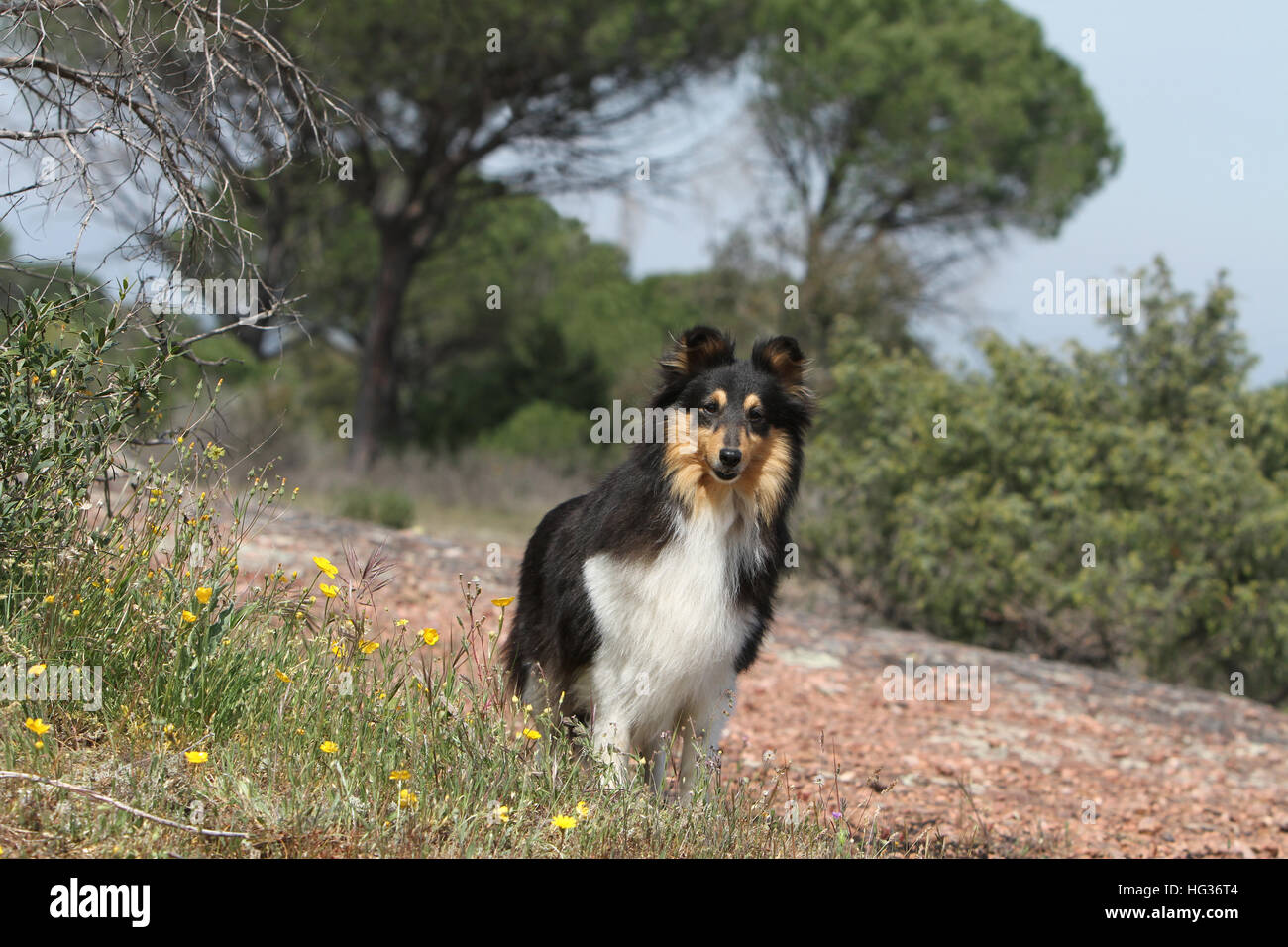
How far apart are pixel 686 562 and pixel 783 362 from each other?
1044 mm

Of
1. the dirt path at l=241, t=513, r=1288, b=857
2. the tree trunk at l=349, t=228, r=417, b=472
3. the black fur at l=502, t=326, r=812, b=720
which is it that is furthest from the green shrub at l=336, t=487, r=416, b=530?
the black fur at l=502, t=326, r=812, b=720

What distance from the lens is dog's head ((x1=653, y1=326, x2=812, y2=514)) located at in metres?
4.95

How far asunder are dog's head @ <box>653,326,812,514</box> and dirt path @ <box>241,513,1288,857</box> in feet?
4.17

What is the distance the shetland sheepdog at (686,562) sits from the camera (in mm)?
4922

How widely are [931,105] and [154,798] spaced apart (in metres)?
24.7

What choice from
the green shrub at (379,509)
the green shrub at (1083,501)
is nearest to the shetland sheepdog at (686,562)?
the green shrub at (1083,501)

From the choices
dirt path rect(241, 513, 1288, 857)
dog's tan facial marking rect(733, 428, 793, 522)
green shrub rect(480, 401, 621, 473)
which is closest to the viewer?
dog's tan facial marking rect(733, 428, 793, 522)

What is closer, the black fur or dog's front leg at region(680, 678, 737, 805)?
dog's front leg at region(680, 678, 737, 805)

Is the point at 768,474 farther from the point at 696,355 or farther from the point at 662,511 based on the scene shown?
the point at 696,355

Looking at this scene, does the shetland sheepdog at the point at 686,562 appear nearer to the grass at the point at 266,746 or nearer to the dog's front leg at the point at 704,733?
the dog's front leg at the point at 704,733

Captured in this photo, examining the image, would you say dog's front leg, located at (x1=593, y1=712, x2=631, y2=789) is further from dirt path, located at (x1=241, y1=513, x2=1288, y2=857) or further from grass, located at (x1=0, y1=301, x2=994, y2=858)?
dirt path, located at (x1=241, y1=513, x2=1288, y2=857)

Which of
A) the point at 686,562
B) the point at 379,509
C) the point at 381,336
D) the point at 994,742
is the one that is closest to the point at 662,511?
the point at 686,562

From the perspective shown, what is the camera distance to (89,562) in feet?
15.3

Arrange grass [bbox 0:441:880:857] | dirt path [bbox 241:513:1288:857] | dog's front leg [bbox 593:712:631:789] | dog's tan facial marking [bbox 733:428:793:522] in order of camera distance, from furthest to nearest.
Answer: dirt path [bbox 241:513:1288:857]
dog's tan facial marking [bbox 733:428:793:522]
dog's front leg [bbox 593:712:631:789]
grass [bbox 0:441:880:857]
